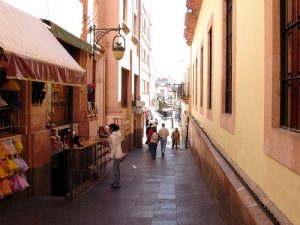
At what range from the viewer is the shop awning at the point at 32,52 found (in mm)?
5781

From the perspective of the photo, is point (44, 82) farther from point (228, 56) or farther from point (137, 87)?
point (137, 87)

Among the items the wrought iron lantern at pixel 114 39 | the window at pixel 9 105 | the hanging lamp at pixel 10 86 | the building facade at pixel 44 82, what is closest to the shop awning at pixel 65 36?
the building facade at pixel 44 82

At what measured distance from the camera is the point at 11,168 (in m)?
7.33

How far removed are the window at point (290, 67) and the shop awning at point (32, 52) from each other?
329 cm

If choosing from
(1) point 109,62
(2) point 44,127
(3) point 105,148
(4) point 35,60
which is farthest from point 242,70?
(1) point 109,62

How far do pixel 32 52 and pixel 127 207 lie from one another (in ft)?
12.1

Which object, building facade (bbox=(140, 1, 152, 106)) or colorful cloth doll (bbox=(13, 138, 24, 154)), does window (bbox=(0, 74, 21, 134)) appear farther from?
building facade (bbox=(140, 1, 152, 106))

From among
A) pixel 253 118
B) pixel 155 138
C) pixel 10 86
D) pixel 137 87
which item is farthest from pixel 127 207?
pixel 137 87

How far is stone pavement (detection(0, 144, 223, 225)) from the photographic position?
7.45 m

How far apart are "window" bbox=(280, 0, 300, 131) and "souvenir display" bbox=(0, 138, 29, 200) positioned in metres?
4.56

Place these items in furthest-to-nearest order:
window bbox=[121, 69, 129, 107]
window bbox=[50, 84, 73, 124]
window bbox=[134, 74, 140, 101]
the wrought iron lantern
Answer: window bbox=[134, 74, 140, 101] < window bbox=[121, 69, 129, 107] < the wrought iron lantern < window bbox=[50, 84, 73, 124]

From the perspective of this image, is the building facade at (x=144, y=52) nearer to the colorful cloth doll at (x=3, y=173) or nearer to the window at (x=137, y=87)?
the window at (x=137, y=87)

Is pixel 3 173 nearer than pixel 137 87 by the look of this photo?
Yes

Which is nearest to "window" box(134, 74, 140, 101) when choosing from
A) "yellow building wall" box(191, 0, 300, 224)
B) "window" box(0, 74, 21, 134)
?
"window" box(0, 74, 21, 134)
